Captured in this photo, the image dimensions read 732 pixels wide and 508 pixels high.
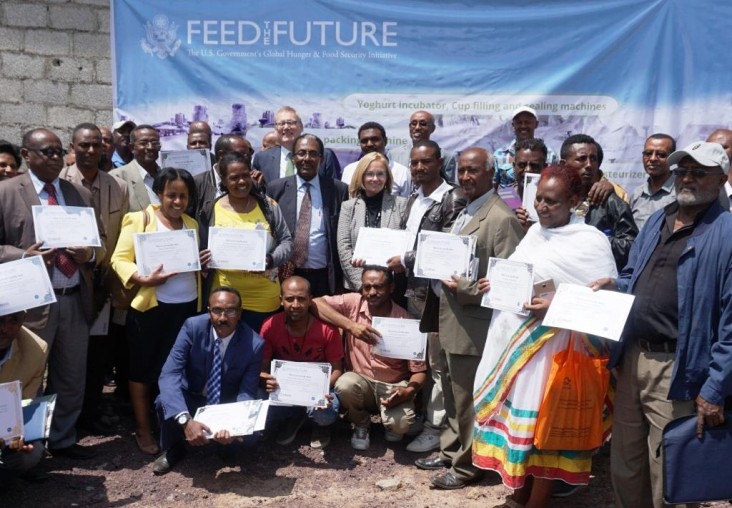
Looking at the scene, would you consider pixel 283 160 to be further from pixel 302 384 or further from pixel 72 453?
pixel 72 453

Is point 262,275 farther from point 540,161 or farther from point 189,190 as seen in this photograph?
point 540,161

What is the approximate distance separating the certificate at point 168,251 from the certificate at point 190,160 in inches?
39.6

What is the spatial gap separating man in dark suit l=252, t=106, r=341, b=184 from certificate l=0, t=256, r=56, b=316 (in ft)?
7.37

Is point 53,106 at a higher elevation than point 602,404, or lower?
higher

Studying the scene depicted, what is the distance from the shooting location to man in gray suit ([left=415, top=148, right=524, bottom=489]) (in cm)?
413

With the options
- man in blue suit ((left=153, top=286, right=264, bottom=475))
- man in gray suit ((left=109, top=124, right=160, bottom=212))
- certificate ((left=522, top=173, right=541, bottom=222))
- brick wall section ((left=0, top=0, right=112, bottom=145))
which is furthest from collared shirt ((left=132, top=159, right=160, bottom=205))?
certificate ((left=522, top=173, right=541, bottom=222))

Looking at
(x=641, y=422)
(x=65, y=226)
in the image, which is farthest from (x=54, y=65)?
(x=641, y=422)

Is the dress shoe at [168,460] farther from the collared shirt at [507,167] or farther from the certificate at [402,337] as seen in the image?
the collared shirt at [507,167]

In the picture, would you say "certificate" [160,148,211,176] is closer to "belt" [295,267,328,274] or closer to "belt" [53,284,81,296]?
"belt" [295,267,328,274]

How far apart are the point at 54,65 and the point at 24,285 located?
4.15 meters

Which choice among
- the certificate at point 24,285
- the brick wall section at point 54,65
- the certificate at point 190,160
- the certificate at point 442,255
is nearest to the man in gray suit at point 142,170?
the certificate at point 190,160

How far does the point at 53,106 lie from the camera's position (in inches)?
290

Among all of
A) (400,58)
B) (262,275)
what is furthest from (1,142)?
(400,58)

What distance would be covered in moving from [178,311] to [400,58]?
11.5 ft
